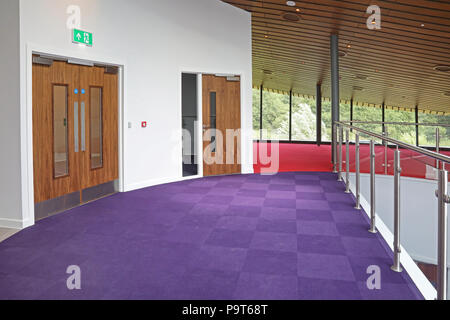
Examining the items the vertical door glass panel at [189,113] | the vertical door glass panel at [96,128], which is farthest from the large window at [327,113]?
the vertical door glass panel at [96,128]

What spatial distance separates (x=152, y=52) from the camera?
639cm

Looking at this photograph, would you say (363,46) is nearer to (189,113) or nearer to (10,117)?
(189,113)

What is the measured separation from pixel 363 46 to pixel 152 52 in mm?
5321

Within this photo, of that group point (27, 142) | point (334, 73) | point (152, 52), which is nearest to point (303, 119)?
point (334, 73)

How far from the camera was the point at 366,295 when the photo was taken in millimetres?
2492

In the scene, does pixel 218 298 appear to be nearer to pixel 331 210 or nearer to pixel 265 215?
pixel 265 215

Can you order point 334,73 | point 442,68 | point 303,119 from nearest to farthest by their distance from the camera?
1. point 334,73
2. point 442,68
3. point 303,119

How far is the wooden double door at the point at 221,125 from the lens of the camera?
7547 mm

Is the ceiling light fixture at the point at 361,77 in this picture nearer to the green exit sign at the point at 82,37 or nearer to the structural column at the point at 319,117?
the structural column at the point at 319,117

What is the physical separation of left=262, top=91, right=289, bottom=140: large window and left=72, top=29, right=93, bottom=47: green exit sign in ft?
43.1

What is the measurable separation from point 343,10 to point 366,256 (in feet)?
17.5

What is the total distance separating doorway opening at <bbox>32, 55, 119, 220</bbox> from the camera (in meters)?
4.44

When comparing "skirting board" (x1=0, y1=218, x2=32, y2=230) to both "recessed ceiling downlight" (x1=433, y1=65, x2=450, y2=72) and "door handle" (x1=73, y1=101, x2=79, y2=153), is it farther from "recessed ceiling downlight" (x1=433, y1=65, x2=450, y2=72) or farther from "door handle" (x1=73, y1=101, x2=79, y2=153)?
"recessed ceiling downlight" (x1=433, y1=65, x2=450, y2=72)

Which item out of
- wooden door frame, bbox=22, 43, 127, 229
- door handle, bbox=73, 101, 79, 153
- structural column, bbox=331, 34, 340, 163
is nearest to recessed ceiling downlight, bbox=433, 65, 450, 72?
structural column, bbox=331, 34, 340, 163
